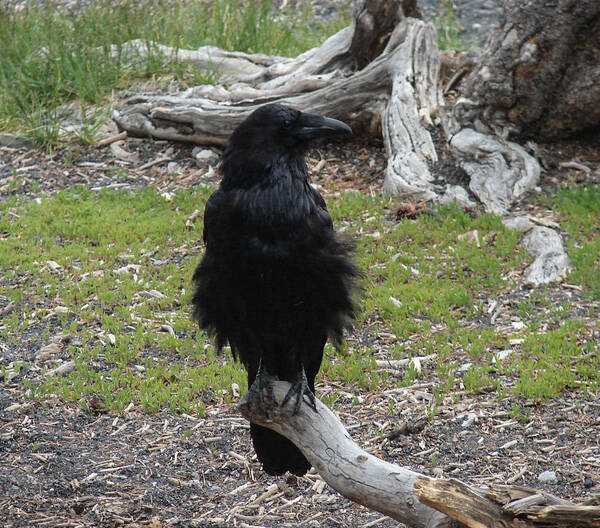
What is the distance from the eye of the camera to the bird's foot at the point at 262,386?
3.80 meters

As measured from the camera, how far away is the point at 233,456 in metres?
4.69

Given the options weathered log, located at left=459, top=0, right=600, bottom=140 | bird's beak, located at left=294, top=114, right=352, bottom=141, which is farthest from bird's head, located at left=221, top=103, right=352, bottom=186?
weathered log, located at left=459, top=0, right=600, bottom=140

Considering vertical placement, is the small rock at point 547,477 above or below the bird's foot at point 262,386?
below

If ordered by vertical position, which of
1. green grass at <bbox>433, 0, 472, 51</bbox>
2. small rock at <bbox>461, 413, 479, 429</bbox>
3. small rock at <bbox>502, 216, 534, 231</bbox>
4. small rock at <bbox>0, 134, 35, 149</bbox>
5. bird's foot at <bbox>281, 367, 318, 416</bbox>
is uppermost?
green grass at <bbox>433, 0, 472, 51</bbox>

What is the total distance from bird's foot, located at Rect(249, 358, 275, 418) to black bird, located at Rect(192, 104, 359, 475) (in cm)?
1

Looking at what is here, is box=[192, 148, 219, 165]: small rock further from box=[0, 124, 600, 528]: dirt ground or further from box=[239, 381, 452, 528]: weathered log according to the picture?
box=[239, 381, 452, 528]: weathered log

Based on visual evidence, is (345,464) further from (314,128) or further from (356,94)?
(356,94)

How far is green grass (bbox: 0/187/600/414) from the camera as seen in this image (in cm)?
518

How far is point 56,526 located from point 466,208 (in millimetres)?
4720

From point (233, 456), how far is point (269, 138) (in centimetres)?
201

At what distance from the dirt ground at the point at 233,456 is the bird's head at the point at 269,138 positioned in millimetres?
1813

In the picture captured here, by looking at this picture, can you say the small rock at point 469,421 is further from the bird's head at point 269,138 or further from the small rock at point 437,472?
the bird's head at point 269,138

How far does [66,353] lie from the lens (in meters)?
5.66

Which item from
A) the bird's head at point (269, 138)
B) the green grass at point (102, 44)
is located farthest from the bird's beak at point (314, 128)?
the green grass at point (102, 44)
